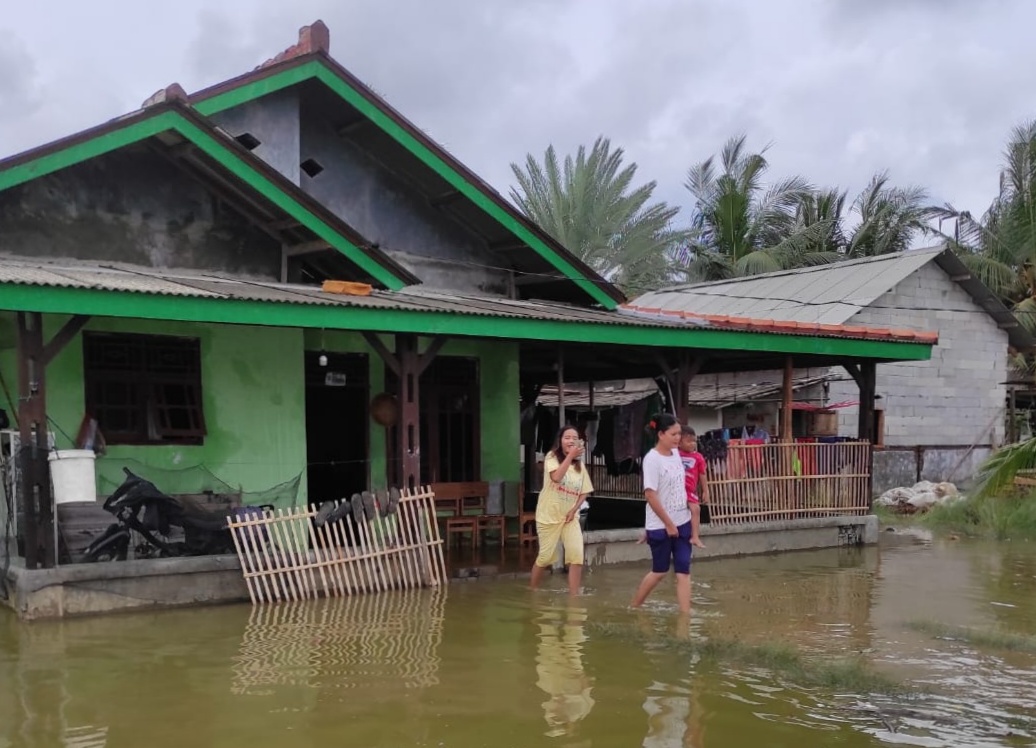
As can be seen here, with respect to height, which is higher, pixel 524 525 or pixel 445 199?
pixel 445 199

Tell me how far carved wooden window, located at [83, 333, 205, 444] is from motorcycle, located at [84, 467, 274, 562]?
1.32m

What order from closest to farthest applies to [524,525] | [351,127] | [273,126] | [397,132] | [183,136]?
[183,136]
[273,126]
[397,132]
[351,127]
[524,525]

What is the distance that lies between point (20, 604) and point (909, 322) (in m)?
17.7

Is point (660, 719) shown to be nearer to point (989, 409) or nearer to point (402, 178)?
point (402, 178)

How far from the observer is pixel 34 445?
8.21 metres

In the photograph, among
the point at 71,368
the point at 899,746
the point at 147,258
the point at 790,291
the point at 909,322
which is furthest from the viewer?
the point at 790,291

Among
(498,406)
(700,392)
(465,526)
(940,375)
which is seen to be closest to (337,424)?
(498,406)

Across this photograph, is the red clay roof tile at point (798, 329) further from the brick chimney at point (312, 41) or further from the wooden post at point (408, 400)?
the brick chimney at point (312, 41)

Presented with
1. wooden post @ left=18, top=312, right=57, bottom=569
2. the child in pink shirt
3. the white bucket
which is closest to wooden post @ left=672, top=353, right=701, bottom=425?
the child in pink shirt

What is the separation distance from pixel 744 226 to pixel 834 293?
438 inches

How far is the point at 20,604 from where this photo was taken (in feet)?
26.4

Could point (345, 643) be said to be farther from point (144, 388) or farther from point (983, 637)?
point (983, 637)

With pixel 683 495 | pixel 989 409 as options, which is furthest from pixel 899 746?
pixel 989 409

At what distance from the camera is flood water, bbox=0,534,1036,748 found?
5.24 metres
